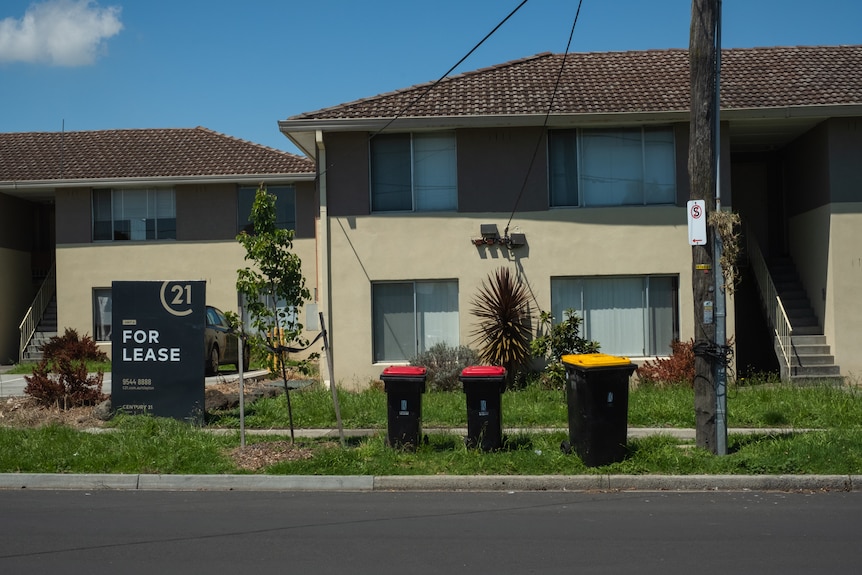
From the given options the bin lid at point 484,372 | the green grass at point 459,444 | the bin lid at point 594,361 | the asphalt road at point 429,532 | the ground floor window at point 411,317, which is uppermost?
the ground floor window at point 411,317

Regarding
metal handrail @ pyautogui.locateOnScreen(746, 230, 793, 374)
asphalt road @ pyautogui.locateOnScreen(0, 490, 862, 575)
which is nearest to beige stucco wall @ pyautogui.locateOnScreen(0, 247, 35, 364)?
asphalt road @ pyautogui.locateOnScreen(0, 490, 862, 575)

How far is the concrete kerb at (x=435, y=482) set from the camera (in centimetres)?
977

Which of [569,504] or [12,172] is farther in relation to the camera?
[12,172]

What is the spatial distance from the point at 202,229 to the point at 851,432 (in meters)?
19.2

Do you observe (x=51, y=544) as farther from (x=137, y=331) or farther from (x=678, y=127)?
(x=678, y=127)

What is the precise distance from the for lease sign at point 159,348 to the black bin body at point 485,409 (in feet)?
14.8

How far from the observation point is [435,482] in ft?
32.7

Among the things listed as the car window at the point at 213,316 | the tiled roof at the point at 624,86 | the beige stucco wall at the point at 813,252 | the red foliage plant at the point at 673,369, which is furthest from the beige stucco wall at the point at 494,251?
the car window at the point at 213,316

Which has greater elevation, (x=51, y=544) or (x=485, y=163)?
(x=485, y=163)

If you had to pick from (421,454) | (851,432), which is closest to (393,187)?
(421,454)

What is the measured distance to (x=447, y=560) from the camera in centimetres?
691

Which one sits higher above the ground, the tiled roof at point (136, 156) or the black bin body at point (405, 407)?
the tiled roof at point (136, 156)

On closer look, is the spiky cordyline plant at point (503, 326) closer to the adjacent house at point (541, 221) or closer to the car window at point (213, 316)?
the adjacent house at point (541, 221)

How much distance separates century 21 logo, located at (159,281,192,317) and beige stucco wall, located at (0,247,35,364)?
51.1 feet
